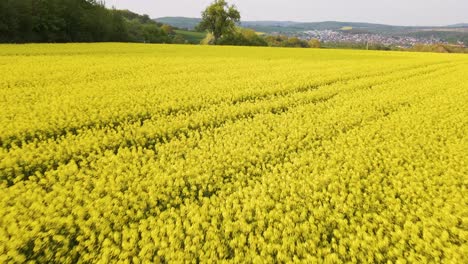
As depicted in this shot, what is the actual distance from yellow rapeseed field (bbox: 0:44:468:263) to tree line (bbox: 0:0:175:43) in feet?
106

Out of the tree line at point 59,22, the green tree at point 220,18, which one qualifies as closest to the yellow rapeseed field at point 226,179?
the tree line at point 59,22

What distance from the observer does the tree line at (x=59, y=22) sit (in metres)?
38.9

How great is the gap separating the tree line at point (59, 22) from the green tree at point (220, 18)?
1048 inches

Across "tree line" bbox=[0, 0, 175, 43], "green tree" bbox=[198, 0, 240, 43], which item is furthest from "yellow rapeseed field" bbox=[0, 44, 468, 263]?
"green tree" bbox=[198, 0, 240, 43]

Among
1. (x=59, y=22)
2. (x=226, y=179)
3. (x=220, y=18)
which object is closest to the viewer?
(x=226, y=179)

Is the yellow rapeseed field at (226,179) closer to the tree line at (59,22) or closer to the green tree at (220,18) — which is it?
the tree line at (59,22)

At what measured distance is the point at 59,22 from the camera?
144 ft

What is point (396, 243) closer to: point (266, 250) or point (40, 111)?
point (266, 250)

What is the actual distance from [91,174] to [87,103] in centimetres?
604

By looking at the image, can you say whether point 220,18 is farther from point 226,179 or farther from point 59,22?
point 226,179

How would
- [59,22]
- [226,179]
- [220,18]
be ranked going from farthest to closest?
1. [220,18]
2. [59,22]
3. [226,179]

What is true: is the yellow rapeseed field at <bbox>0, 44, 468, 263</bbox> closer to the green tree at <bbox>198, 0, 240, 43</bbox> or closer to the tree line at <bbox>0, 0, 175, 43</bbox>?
the tree line at <bbox>0, 0, 175, 43</bbox>

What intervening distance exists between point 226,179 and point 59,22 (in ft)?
153

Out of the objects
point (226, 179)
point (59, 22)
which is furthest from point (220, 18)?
point (226, 179)
